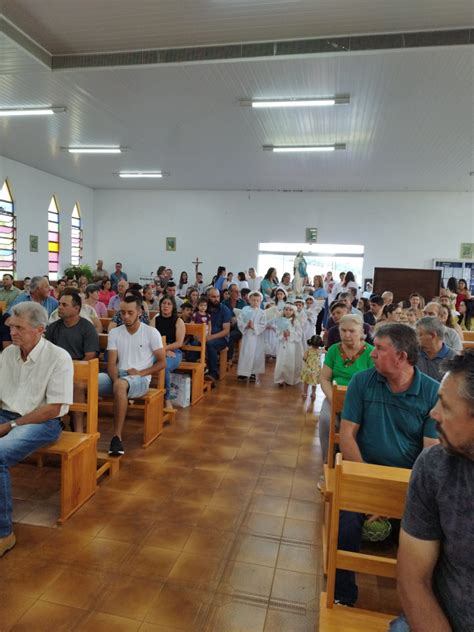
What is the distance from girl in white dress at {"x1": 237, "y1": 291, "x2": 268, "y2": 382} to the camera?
6793 millimetres

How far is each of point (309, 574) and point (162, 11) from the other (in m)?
5.43

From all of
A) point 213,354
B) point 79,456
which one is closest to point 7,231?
point 213,354

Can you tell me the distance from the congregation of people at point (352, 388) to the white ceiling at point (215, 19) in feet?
9.96

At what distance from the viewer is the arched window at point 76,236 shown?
593 inches

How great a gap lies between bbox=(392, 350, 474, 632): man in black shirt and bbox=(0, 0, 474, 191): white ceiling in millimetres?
4864

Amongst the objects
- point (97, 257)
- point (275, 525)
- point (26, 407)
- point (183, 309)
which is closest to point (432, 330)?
point (275, 525)

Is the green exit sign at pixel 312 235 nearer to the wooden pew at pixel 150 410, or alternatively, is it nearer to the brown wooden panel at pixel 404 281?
the brown wooden panel at pixel 404 281

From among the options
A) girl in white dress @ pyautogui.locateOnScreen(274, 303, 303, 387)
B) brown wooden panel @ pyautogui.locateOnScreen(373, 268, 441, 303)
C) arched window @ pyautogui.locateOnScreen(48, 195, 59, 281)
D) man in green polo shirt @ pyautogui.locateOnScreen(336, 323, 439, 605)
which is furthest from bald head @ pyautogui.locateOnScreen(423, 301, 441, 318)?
arched window @ pyautogui.locateOnScreen(48, 195, 59, 281)

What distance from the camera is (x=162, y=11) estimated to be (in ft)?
16.1

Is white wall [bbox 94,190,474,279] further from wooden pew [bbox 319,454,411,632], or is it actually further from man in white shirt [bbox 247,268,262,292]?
wooden pew [bbox 319,454,411,632]

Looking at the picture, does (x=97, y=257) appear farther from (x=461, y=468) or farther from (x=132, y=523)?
(x=461, y=468)

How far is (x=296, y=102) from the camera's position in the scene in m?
6.93

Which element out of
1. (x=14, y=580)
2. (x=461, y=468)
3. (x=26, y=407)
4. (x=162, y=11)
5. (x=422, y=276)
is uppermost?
(x=162, y=11)

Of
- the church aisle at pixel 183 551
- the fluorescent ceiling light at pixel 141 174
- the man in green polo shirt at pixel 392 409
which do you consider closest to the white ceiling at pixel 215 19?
the man in green polo shirt at pixel 392 409
